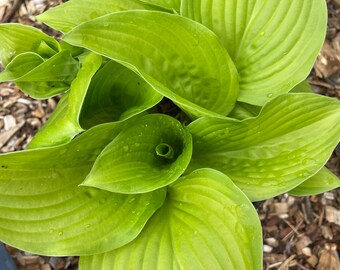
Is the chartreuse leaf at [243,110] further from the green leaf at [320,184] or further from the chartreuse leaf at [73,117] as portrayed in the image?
the chartreuse leaf at [73,117]

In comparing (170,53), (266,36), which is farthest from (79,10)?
(266,36)

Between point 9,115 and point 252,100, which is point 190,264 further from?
point 9,115

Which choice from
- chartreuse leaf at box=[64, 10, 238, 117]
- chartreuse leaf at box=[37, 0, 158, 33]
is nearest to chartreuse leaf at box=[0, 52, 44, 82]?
chartreuse leaf at box=[37, 0, 158, 33]

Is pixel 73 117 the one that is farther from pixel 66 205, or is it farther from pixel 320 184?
pixel 320 184

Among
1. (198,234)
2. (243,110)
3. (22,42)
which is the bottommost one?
(198,234)

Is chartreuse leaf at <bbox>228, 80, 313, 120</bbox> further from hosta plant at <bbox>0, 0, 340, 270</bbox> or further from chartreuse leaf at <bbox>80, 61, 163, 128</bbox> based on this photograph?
chartreuse leaf at <bbox>80, 61, 163, 128</bbox>

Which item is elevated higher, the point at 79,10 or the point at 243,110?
the point at 79,10

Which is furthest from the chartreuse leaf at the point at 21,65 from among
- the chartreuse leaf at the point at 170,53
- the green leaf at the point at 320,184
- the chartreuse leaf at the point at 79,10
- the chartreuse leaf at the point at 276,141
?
the green leaf at the point at 320,184
